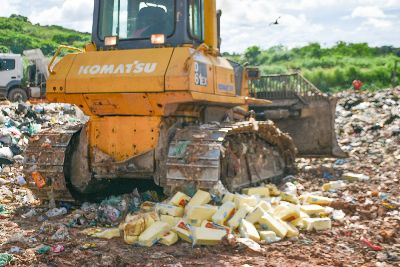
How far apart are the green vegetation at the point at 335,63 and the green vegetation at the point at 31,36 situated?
507 inches

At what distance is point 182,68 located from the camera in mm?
5367

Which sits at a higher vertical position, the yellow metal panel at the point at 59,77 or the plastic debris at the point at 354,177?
the yellow metal panel at the point at 59,77

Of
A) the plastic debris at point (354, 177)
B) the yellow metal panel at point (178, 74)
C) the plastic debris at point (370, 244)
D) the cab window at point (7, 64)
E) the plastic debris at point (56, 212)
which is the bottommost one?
the plastic debris at point (370, 244)

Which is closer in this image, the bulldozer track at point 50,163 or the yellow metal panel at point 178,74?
the yellow metal panel at point 178,74

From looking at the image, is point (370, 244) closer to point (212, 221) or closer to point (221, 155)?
point (212, 221)

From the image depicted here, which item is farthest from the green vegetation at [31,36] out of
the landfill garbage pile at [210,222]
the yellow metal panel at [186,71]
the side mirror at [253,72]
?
the landfill garbage pile at [210,222]

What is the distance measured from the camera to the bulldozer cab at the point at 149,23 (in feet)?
18.9

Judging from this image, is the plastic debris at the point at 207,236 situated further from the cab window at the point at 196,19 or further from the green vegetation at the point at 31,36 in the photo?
the green vegetation at the point at 31,36

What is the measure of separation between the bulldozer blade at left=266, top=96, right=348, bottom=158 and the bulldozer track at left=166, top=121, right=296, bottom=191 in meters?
1.88

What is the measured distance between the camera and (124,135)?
5.94 metres

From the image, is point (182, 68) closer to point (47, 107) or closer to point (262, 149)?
point (262, 149)

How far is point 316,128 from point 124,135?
4480 millimetres

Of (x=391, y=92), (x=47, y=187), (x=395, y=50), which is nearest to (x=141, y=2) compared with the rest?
(x=47, y=187)

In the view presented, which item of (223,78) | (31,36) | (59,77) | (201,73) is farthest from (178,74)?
(31,36)
